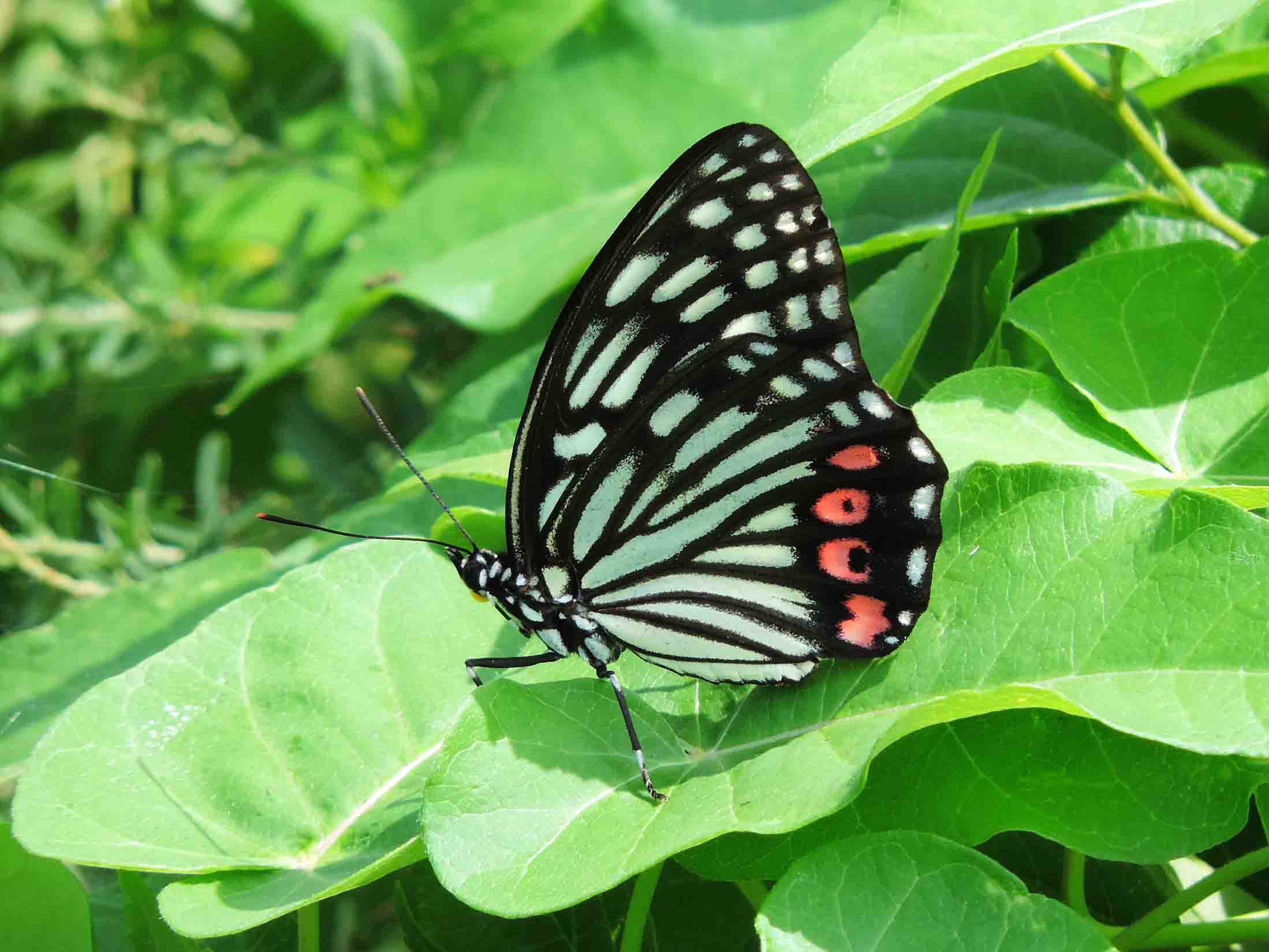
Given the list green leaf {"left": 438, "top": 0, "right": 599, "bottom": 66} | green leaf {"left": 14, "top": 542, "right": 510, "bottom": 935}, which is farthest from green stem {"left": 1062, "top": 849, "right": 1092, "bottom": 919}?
green leaf {"left": 438, "top": 0, "right": 599, "bottom": 66}

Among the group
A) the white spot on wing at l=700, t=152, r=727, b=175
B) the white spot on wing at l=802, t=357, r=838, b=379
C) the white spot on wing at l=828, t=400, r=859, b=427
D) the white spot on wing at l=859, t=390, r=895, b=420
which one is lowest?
the white spot on wing at l=828, t=400, r=859, b=427

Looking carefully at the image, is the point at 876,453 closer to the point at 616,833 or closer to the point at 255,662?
the point at 616,833

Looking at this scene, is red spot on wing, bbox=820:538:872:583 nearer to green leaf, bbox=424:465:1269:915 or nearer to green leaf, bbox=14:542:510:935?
green leaf, bbox=424:465:1269:915

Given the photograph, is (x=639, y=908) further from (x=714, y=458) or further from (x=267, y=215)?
(x=267, y=215)

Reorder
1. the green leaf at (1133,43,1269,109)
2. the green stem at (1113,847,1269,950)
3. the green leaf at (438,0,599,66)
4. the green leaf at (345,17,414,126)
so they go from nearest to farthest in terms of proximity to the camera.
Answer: the green stem at (1113,847,1269,950), the green leaf at (1133,43,1269,109), the green leaf at (345,17,414,126), the green leaf at (438,0,599,66)

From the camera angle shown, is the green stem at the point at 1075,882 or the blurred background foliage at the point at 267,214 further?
the blurred background foliage at the point at 267,214

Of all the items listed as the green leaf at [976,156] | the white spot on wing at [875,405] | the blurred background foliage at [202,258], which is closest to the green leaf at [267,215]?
the blurred background foliage at [202,258]

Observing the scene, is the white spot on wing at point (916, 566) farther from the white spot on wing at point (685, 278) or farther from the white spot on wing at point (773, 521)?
the white spot on wing at point (685, 278)

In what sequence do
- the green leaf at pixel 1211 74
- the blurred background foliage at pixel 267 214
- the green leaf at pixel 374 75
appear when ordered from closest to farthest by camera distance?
1. the green leaf at pixel 1211 74
2. the blurred background foliage at pixel 267 214
3. the green leaf at pixel 374 75
